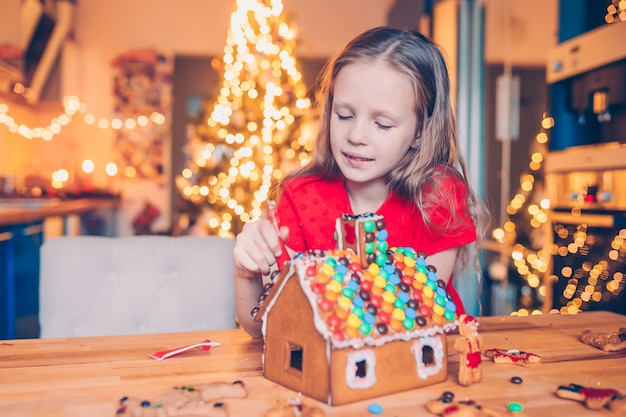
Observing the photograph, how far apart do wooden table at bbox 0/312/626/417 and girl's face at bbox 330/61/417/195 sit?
38 centimetres

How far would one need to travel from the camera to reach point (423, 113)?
3.85 feet

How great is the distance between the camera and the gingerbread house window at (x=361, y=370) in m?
0.71

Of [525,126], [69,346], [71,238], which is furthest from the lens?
[525,126]

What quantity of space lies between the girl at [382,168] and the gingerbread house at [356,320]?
17 centimetres

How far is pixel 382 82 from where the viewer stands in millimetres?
1068

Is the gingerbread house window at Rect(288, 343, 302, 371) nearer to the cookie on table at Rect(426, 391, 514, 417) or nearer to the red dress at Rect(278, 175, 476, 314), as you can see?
the cookie on table at Rect(426, 391, 514, 417)

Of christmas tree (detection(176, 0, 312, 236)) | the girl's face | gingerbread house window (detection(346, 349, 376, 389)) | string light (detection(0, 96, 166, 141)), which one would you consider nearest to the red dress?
the girl's face

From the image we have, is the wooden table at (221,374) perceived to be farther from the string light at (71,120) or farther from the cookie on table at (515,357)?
the string light at (71,120)

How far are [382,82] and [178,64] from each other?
5.05 m

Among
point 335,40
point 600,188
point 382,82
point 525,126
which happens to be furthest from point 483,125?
point 382,82

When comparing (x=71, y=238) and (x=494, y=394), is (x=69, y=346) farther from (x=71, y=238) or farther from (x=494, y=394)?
(x=494, y=394)

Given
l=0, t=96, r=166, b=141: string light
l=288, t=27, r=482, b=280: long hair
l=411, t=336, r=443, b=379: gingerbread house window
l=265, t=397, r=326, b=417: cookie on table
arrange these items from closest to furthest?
l=265, t=397, r=326, b=417: cookie on table → l=411, t=336, r=443, b=379: gingerbread house window → l=288, t=27, r=482, b=280: long hair → l=0, t=96, r=166, b=141: string light

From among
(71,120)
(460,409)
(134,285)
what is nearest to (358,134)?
(460,409)

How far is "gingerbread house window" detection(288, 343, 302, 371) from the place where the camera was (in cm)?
78
